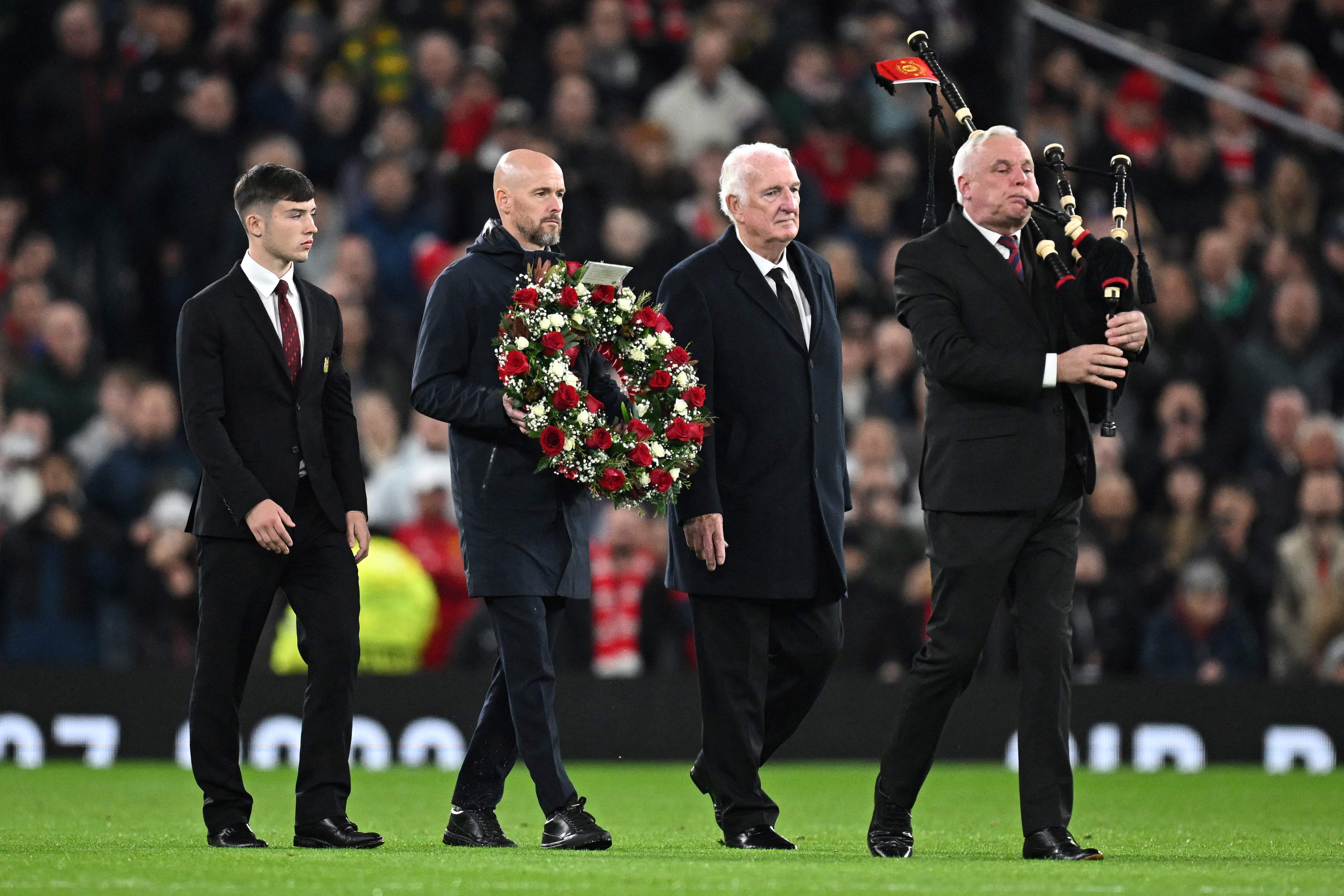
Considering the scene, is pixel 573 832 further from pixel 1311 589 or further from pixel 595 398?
pixel 1311 589

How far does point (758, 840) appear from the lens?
742 centimetres

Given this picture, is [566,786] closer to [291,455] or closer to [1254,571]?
[291,455]

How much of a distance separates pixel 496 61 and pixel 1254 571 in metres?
6.71

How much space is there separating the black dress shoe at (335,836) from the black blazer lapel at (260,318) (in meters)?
1.57

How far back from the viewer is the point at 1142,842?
786 cm

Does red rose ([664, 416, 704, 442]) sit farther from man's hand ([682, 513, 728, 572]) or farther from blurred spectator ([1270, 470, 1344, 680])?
blurred spectator ([1270, 470, 1344, 680])

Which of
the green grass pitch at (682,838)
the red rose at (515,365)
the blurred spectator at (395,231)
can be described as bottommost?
the green grass pitch at (682,838)

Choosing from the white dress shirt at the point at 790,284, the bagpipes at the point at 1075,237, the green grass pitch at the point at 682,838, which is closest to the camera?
the green grass pitch at the point at 682,838

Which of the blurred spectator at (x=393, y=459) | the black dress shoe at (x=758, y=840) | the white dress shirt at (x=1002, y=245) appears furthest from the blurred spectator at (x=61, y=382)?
the white dress shirt at (x=1002, y=245)

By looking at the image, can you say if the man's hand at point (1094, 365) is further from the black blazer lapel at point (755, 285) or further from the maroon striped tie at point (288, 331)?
the maroon striped tie at point (288, 331)

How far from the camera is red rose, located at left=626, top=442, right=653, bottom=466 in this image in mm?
7242

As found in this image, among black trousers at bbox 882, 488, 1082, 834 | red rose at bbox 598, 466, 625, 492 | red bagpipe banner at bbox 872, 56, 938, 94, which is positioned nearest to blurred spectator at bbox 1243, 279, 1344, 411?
red bagpipe banner at bbox 872, 56, 938, 94

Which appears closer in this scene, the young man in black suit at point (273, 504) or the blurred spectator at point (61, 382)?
the young man in black suit at point (273, 504)

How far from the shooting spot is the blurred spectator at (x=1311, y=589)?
13125 millimetres
